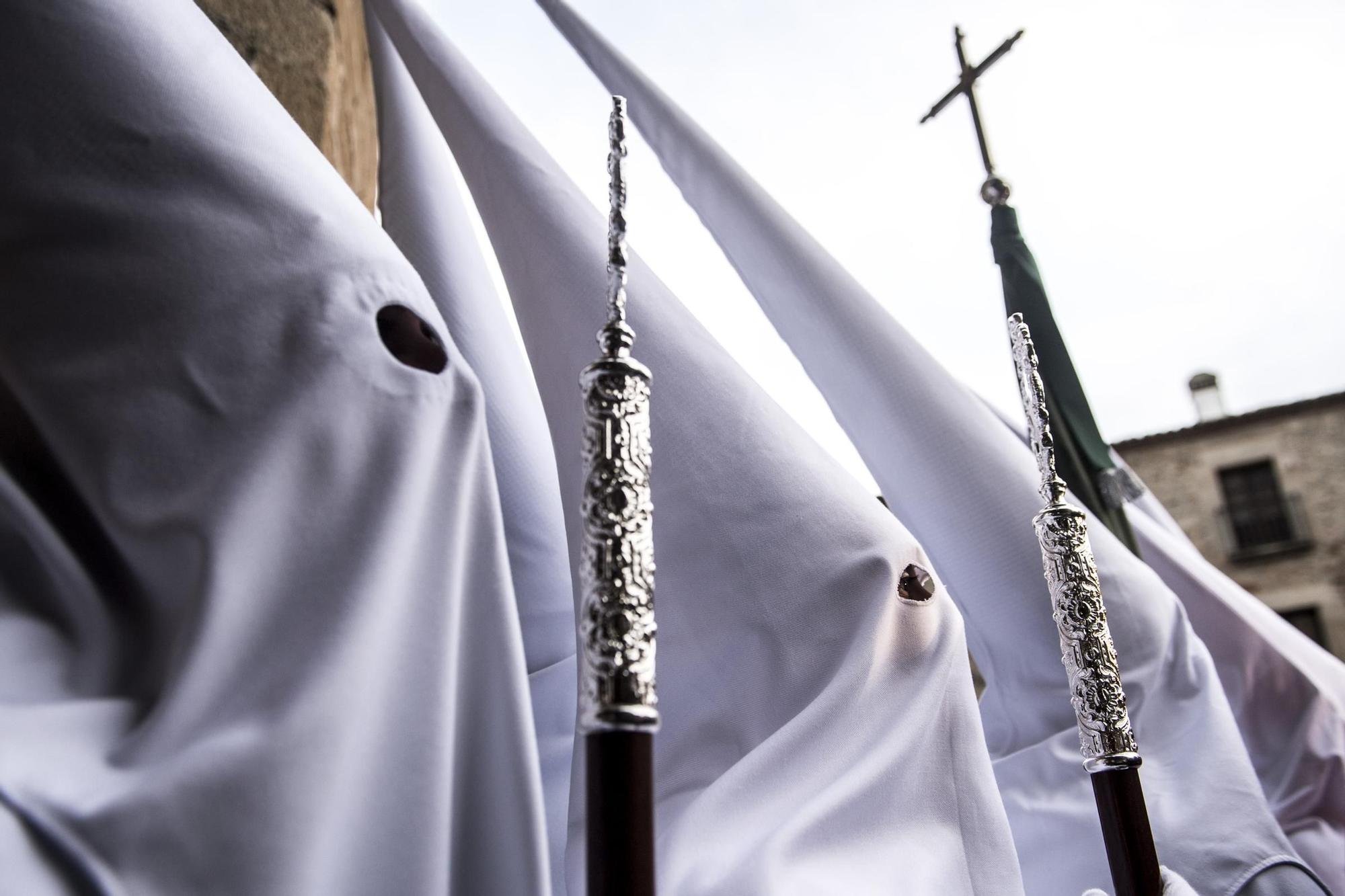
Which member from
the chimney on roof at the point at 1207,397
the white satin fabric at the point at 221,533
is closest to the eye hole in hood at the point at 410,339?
the white satin fabric at the point at 221,533

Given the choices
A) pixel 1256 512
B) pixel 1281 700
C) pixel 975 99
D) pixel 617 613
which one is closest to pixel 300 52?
pixel 975 99

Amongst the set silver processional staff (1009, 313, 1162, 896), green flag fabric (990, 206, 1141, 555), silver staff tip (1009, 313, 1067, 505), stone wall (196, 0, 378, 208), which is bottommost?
silver processional staff (1009, 313, 1162, 896)

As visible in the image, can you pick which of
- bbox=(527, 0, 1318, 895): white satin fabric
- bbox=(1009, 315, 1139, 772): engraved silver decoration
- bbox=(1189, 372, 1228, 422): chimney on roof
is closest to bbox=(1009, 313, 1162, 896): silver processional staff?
bbox=(1009, 315, 1139, 772): engraved silver decoration

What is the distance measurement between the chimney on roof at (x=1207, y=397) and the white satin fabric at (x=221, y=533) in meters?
9.30

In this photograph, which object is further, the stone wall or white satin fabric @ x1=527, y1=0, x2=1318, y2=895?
the stone wall

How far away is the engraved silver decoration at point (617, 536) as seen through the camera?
385 millimetres

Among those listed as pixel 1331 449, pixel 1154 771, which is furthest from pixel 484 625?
pixel 1331 449

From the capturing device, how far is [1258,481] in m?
7.71

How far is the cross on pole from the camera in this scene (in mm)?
1359

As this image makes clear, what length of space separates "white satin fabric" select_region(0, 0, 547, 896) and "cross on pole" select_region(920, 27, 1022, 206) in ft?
3.48

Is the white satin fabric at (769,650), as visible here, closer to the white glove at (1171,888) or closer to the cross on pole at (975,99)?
the white glove at (1171,888)

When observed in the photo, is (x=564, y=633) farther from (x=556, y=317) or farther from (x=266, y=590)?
(x=266, y=590)

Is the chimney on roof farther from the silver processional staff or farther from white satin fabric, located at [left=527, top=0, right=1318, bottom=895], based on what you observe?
the silver processional staff

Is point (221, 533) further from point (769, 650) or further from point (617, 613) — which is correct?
point (769, 650)
